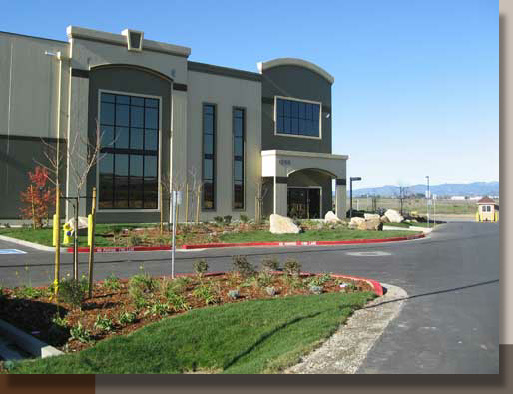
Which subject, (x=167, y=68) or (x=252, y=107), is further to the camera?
(x=252, y=107)

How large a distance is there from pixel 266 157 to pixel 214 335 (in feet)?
96.7

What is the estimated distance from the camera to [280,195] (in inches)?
1420

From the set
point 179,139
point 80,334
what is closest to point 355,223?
point 179,139

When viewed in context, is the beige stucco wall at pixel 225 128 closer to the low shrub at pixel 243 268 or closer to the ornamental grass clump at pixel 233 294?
the low shrub at pixel 243 268

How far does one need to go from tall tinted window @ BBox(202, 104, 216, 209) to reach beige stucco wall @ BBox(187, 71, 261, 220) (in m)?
0.30

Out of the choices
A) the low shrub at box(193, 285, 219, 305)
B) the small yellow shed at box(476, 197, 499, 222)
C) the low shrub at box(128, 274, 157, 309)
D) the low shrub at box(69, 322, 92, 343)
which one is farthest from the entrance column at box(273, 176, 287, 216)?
the low shrub at box(69, 322, 92, 343)

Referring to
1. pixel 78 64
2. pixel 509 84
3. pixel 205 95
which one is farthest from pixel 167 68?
pixel 509 84

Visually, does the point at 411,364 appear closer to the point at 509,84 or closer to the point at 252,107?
the point at 509,84

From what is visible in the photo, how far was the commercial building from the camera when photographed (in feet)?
89.1

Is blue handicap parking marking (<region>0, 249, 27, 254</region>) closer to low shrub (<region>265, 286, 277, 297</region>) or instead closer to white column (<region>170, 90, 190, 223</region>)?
low shrub (<region>265, 286, 277, 297</region>)

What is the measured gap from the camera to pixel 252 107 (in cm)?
3650

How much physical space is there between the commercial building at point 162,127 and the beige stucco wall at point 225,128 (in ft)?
0.26

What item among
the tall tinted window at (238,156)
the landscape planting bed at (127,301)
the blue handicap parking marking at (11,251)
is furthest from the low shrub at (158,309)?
the tall tinted window at (238,156)

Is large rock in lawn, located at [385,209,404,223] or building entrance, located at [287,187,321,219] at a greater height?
building entrance, located at [287,187,321,219]
